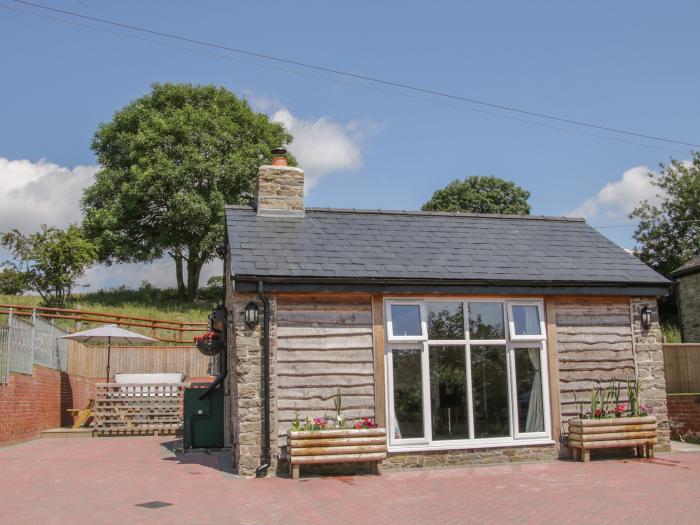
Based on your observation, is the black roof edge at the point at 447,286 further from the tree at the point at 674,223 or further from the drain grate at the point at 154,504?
the tree at the point at 674,223

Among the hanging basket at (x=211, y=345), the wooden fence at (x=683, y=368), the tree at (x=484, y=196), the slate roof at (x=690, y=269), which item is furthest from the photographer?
the tree at (x=484, y=196)

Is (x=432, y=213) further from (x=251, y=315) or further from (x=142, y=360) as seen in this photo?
(x=142, y=360)

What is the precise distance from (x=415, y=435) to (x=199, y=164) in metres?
22.8

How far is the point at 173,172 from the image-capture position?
30.2 metres

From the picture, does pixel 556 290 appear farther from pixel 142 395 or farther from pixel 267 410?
pixel 142 395

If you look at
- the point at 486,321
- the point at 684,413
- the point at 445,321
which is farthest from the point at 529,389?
the point at 684,413

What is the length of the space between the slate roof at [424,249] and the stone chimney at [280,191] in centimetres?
21

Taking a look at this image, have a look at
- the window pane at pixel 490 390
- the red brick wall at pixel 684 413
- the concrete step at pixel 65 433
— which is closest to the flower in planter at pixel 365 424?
the window pane at pixel 490 390

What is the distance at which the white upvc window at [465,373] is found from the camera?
1069 centimetres

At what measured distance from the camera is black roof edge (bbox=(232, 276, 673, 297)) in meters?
10.3

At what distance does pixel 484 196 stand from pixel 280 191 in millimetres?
29887

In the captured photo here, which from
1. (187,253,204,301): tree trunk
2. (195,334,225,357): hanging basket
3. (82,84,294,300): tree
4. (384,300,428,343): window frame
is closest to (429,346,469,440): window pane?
(384,300,428,343): window frame

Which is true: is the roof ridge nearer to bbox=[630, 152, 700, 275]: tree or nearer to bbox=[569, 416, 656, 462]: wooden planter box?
bbox=[569, 416, 656, 462]: wooden planter box

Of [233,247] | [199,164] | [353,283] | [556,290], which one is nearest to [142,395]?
[233,247]
